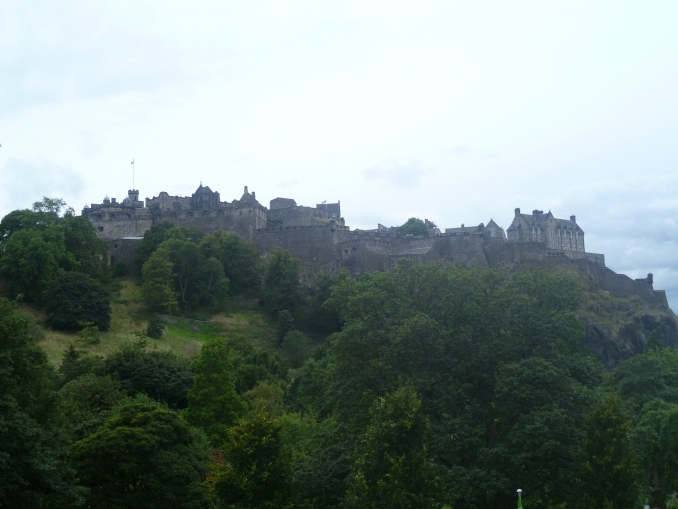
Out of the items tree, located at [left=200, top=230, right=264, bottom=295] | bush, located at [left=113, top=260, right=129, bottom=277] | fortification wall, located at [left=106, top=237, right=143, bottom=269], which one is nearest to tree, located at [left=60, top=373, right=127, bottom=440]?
tree, located at [left=200, top=230, right=264, bottom=295]

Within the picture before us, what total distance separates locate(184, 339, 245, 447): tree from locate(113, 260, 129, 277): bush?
38614mm

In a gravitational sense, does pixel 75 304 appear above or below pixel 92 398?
above

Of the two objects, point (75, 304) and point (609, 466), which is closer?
point (609, 466)

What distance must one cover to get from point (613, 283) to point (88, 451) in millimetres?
71319

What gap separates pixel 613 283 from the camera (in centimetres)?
8650

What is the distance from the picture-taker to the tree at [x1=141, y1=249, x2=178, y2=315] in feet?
221

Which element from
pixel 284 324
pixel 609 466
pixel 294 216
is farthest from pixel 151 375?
pixel 294 216

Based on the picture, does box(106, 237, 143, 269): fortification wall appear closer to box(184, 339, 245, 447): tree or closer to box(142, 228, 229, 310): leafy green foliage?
box(142, 228, 229, 310): leafy green foliage

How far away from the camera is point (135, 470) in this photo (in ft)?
88.2

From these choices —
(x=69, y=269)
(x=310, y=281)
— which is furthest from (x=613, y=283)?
(x=69, y=269)

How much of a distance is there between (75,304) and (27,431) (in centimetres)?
4254

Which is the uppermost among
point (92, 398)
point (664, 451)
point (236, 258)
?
point (236, 258)

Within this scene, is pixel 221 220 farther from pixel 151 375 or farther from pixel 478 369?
pixel 478 369

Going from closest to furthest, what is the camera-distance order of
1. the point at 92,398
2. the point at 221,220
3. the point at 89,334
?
the point at 92,398, the point at 89,334, the point at 221,220
